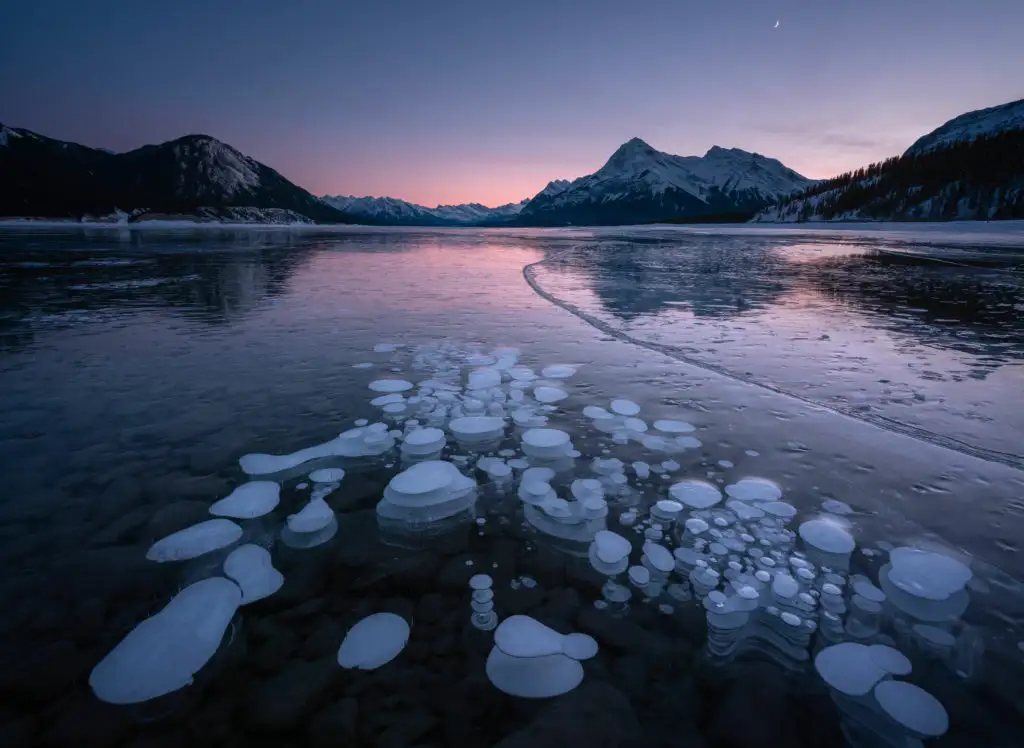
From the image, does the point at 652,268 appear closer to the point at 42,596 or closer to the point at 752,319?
the point at 752,319

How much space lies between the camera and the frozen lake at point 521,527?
218cm

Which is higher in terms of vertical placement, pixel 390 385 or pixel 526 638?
pixel 390 385

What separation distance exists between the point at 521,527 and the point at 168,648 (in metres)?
2.15

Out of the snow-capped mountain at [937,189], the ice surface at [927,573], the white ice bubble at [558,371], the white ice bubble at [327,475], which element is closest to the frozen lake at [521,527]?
the ice surface at [927,573]

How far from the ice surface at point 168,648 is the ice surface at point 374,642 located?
0.69 metres

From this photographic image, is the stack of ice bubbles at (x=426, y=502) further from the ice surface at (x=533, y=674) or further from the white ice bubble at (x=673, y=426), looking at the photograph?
the white ice bubble at (x=673, y=426)

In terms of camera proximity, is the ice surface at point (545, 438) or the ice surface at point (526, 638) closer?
the ice surface at point (526, 638)

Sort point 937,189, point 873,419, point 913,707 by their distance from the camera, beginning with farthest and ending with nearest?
point 937,189, point 873,419, point 913,707

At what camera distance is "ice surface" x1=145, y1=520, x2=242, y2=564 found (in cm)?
313

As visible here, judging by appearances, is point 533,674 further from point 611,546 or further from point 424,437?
point 424,437

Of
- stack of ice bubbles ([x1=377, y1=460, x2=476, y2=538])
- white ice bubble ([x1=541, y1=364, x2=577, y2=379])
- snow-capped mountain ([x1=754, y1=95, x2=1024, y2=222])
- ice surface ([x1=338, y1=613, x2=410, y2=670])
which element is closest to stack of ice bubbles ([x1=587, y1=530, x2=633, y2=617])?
stack of ice bubbles ([x1=377, y1=460, x2=476, y2=538])

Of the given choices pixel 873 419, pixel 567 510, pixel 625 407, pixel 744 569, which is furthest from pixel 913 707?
pixel 873 419

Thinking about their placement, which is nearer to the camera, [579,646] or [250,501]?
[579,646]

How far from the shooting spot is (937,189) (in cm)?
9675
